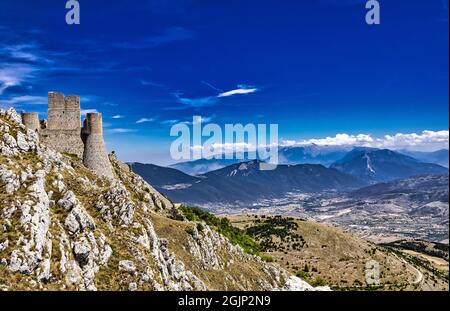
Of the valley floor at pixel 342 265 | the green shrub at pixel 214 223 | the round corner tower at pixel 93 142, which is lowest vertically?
the valley floor at pixel 342 265

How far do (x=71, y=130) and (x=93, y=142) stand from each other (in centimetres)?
338

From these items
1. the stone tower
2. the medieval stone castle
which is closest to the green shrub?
the medieval stone castle

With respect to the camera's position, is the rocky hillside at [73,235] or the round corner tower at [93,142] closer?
the rocky hillside at [73,235]

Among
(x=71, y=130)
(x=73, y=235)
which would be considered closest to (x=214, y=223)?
(x=71, y=130)

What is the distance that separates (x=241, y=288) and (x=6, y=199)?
3932 cm

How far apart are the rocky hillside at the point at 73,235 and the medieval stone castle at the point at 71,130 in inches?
101

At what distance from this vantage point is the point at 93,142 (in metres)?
64.6

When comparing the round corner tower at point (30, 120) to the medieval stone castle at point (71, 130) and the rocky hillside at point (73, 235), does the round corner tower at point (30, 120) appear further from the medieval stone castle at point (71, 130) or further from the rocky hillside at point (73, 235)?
the rocky hillside at point (73, 235)

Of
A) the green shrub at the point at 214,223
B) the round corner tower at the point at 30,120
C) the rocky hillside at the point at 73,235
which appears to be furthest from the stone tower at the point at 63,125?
the green shrub at the point at 214,223

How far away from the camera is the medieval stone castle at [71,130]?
204ft

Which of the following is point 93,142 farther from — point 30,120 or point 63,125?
point 30,120

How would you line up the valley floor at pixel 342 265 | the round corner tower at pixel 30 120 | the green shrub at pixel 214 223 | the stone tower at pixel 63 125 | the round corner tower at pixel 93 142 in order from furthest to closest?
the valley floor at pixel 342 265 → the green shrub at pixel 214 223 → the round corner tower at pixel 93 142 → the stone tower at pixel 63 125 → the round corner tower at pixel 30 120
